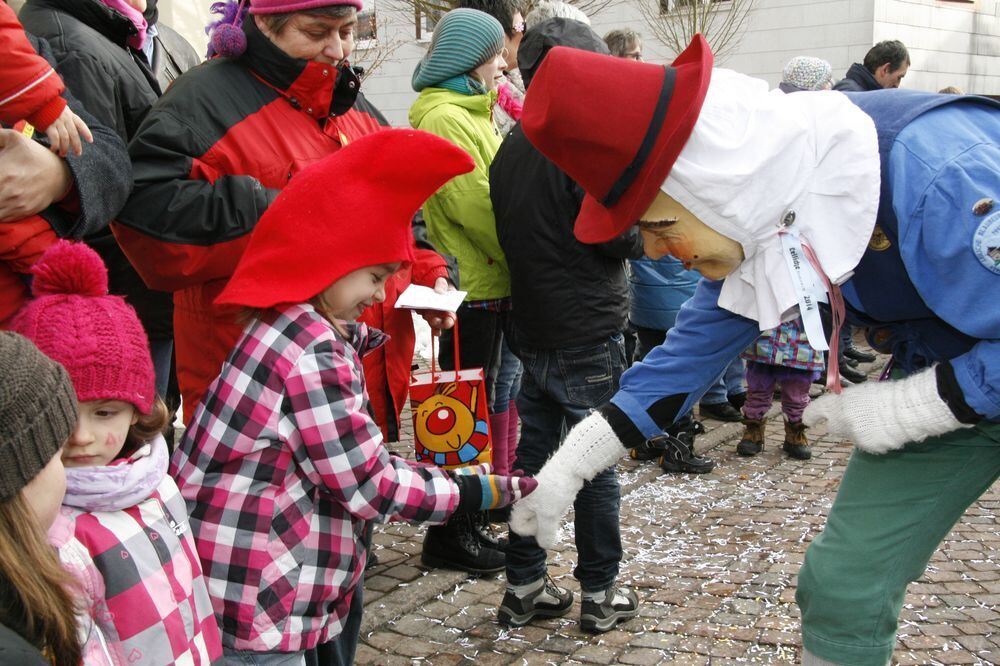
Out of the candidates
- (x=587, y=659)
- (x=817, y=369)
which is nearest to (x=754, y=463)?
(x=817, y=369)

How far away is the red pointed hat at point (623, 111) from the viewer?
2141 millimetres

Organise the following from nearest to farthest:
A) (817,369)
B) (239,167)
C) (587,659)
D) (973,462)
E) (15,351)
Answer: (15,351), (973,462), (239,167), (587,659), (817,369)

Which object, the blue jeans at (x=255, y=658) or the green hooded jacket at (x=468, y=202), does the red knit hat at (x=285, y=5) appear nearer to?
the green hooded jacket at (x=468, y=202)

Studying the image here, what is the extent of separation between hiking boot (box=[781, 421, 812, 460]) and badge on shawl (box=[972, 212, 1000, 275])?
3.88 meters

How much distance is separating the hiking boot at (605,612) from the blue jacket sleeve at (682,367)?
1109mm

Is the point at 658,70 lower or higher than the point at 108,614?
higher

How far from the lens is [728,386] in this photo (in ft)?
21.9

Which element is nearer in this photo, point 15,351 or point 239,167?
point 15,351

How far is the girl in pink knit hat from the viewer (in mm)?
1934

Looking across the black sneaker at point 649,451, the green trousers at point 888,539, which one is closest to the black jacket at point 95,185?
the green trousers at point 888,539

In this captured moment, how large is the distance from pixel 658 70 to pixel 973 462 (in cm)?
117

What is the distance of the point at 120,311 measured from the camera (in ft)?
7.12

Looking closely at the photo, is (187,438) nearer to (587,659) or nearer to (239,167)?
(239,167)

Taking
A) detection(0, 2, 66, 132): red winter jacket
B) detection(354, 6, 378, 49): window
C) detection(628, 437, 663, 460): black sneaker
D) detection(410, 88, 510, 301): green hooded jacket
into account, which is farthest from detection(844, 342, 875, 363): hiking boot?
detection(354, 6, 378, 49): window
